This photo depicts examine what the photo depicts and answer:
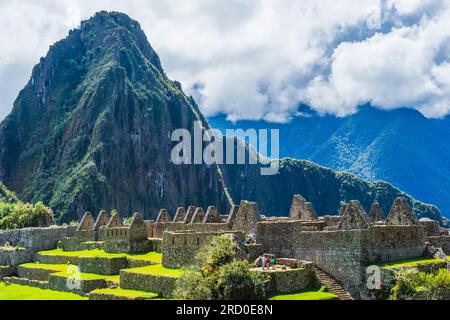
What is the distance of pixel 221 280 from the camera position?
925 inches

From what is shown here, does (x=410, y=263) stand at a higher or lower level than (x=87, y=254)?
higher

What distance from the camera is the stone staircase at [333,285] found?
79.6 ft

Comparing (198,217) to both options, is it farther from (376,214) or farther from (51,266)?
(376,214)

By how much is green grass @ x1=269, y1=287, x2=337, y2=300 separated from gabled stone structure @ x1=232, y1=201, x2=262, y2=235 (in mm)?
8140

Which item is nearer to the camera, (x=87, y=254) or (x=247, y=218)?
(x=247, y=218)

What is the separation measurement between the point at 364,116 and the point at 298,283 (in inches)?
4716

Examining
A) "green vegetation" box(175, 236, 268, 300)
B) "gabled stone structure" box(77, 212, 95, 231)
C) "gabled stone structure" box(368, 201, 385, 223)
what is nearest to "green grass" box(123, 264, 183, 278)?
"green vegetation" box(175, 236, 268, 300)

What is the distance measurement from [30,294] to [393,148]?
A: 10459 centimetres

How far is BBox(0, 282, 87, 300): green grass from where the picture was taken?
110 feet

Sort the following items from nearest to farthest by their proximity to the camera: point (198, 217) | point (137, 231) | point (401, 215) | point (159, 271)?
point (159, 271), point (401, 215), point (137, 231), point (198, 217)

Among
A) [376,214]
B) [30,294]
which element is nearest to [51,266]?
[30,294]

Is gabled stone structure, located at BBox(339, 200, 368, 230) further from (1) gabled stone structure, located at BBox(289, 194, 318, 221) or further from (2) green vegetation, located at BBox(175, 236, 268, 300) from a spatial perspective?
(1) gabled stone structure, located at BBox(289, 194, 318, 221)
